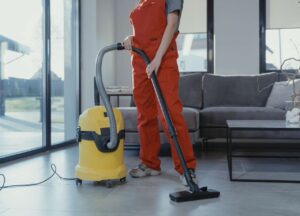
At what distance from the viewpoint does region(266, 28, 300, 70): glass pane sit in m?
4.94

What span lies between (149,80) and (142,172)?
1.96 ft

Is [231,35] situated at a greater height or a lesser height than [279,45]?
greater

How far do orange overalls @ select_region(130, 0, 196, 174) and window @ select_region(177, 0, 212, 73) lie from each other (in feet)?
9.43

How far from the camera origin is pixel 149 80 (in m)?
2.34

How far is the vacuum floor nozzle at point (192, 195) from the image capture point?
6.04ft

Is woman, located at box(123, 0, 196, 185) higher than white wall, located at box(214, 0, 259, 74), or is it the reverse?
white wall, located at box(214, 0, 259, 74)

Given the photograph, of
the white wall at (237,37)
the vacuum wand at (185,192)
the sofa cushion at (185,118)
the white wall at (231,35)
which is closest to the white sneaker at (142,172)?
the vacuum wand at (185,192)

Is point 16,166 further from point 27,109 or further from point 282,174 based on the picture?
point 282,174

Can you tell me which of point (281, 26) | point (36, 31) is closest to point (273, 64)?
point (281, 26)

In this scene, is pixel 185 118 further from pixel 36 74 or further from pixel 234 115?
pixel 36 74

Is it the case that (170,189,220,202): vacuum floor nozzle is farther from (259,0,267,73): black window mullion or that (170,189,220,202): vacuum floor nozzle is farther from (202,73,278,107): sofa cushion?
(259,0,267,73): black window mullion

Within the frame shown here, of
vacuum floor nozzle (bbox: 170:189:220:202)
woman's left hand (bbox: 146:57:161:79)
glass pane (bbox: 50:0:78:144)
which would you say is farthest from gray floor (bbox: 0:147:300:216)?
glass pane (bbox: 50:0:78:144)

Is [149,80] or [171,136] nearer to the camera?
[171,136]

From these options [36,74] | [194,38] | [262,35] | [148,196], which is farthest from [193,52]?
[148,196]
